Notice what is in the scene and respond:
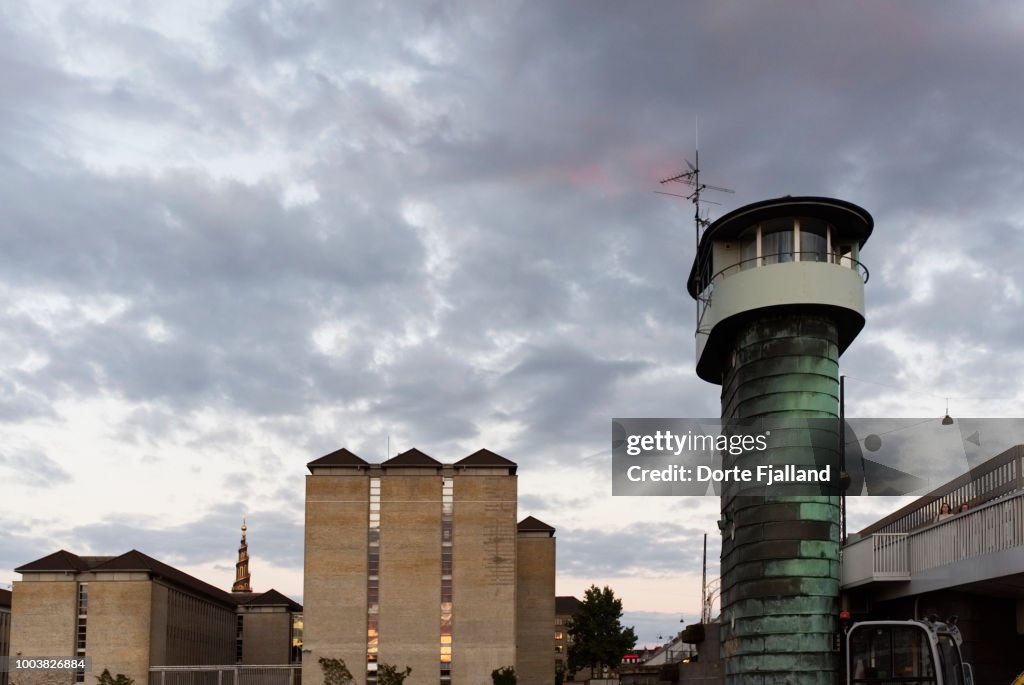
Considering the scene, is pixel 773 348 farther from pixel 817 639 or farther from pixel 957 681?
pixel 957 681

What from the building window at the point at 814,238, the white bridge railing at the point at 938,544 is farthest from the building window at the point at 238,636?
the white bridge railing at the point at 938,544

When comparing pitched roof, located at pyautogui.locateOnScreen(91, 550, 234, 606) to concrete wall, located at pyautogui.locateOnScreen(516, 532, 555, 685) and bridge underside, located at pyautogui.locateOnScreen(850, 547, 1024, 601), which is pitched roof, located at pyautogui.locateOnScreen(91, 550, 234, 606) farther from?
A: bridge underside, located at pyautogui.locateOnScreen(850, 547, 1024, 601)

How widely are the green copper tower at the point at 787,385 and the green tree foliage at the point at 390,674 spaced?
59363mm

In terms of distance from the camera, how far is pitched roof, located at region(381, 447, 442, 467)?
104 metres

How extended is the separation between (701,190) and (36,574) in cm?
9058

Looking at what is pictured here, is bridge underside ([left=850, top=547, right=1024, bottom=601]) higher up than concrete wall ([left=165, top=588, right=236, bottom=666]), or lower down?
higher up

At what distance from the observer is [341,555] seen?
101812 millimetres

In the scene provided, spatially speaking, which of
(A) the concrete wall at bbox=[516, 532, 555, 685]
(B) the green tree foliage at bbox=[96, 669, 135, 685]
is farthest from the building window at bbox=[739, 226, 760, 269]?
(A) the concrete wall at bbox=[516, 532, 555, 685]

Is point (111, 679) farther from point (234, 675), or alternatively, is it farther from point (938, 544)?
point (938, 544)

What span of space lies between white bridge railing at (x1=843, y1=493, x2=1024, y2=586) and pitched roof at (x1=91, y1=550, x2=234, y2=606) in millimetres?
94069

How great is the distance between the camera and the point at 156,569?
122m

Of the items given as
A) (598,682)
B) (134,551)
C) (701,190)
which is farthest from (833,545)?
(134,551)

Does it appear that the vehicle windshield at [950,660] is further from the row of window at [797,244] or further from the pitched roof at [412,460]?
the pitched roof at [412,460]

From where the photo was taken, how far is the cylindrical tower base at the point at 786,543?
34125mm
